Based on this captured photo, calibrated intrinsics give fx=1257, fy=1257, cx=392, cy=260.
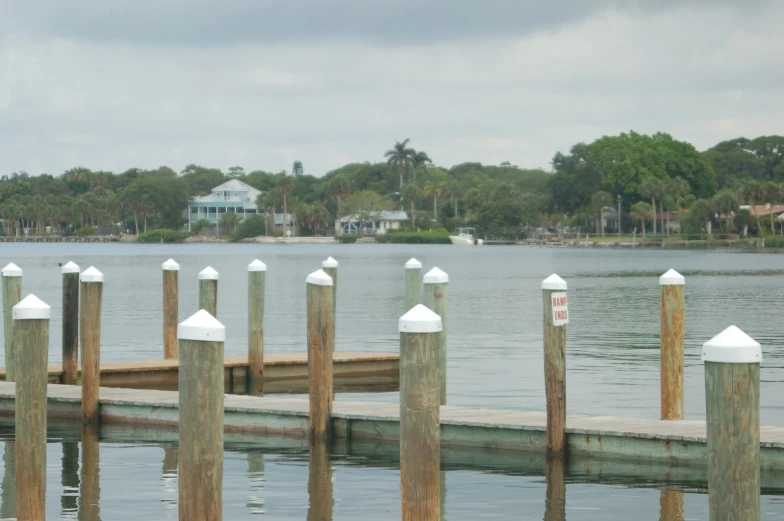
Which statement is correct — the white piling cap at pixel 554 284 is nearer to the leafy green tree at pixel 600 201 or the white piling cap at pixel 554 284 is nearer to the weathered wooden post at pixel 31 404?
the weathered wooden post at pixel 31 404

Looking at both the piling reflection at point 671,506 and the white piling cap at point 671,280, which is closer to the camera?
the piling reflection at point 671,506

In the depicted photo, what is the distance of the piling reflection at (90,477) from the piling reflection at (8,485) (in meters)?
0.73

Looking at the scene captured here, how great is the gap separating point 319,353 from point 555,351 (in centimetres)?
320

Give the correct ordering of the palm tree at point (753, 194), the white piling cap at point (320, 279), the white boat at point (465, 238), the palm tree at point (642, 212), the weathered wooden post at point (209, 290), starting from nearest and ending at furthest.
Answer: the white piling cap at point (320, 279) < the weathered wooden post at point (209, 290) < the palm tree at point (753, 194) < the palm tree at point (642, 212) < the white boat at point (465, 238)

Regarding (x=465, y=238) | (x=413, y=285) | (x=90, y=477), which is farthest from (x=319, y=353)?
(x=465, y=238)

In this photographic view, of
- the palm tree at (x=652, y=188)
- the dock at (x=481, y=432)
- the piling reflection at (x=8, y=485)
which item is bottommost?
the piling reflection at (x=8, y=485)

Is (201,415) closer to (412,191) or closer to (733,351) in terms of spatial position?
(733,351)

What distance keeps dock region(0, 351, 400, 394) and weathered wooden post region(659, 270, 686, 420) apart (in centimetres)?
818

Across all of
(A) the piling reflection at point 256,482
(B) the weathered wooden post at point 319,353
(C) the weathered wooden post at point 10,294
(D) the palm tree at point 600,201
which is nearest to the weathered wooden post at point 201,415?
(A) the piling reflection at point 256,482

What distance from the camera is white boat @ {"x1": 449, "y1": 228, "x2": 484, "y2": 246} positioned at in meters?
188

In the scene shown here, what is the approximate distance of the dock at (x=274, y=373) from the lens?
21.7 metres

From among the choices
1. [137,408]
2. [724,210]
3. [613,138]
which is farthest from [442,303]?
[613,138]

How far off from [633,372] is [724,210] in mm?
132431

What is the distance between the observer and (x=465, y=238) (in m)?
189
